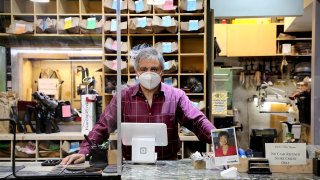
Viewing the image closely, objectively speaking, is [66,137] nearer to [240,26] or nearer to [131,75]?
[131,75]

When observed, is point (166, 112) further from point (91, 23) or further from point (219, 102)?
A: point (219, 102)

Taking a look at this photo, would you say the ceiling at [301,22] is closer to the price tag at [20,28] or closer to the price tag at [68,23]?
the price tag at [68,23]

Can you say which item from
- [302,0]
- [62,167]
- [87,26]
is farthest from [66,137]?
[302,0]

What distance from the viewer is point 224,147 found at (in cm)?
171

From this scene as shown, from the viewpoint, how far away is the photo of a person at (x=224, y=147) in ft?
5.58

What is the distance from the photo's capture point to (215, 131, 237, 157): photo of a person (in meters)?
1.70

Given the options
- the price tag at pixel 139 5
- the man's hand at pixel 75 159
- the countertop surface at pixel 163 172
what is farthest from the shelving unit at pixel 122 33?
the countertop surface at pixel 163 172

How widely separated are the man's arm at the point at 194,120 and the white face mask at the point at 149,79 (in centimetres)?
31

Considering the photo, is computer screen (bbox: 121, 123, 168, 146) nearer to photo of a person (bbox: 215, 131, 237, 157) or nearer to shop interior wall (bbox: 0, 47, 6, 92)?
photo of a person (bbox: 215, 131, 237, 157)

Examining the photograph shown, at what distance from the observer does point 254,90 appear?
6.50m


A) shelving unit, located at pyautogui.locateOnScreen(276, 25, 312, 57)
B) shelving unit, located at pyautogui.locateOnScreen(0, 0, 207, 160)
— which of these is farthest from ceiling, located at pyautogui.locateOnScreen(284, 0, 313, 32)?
shelving unit, located at pyautogui.locateOnScreen(0, 0, 207, 160)

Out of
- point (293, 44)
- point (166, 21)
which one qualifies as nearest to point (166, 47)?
point (166, 21)

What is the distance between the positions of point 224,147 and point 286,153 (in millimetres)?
320

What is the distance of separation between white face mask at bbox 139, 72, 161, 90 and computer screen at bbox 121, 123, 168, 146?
17.7 inches
